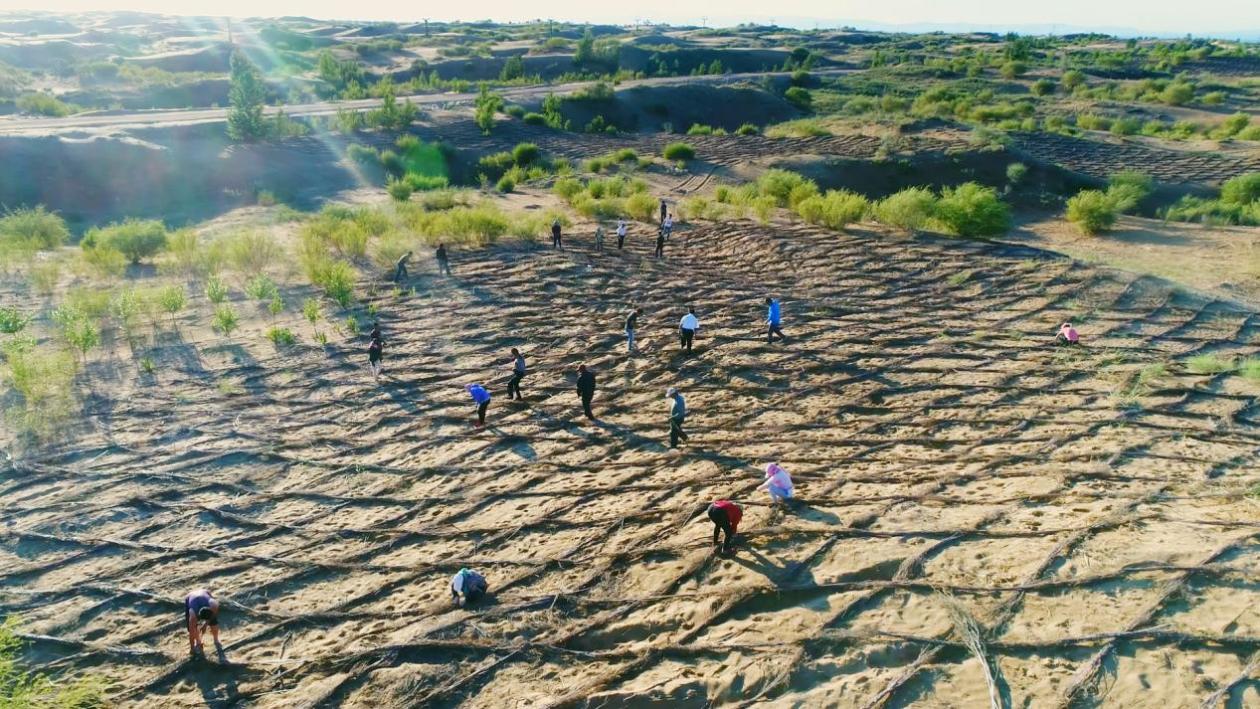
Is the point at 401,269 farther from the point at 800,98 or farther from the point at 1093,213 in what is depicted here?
the point at 800,98

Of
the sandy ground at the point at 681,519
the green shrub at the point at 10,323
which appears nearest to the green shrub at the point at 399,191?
the sandy ground at the point at 681,519

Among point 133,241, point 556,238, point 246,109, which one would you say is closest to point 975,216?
point 556,238

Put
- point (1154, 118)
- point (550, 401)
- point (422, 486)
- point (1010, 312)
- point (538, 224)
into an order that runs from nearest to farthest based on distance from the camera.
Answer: point (422, 486)
point (550, 401)
point (1010, 312)
point (538, 224)
point (1154, 118)

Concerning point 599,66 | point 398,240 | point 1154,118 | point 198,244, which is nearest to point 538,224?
point 398,240

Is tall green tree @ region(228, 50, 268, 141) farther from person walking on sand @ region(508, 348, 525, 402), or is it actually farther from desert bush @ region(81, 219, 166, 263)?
person walking on sand @ region(508, 348, 525, 402)

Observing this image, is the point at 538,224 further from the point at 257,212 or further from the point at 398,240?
the point at 257,212

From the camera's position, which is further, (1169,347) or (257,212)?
(257,212)
